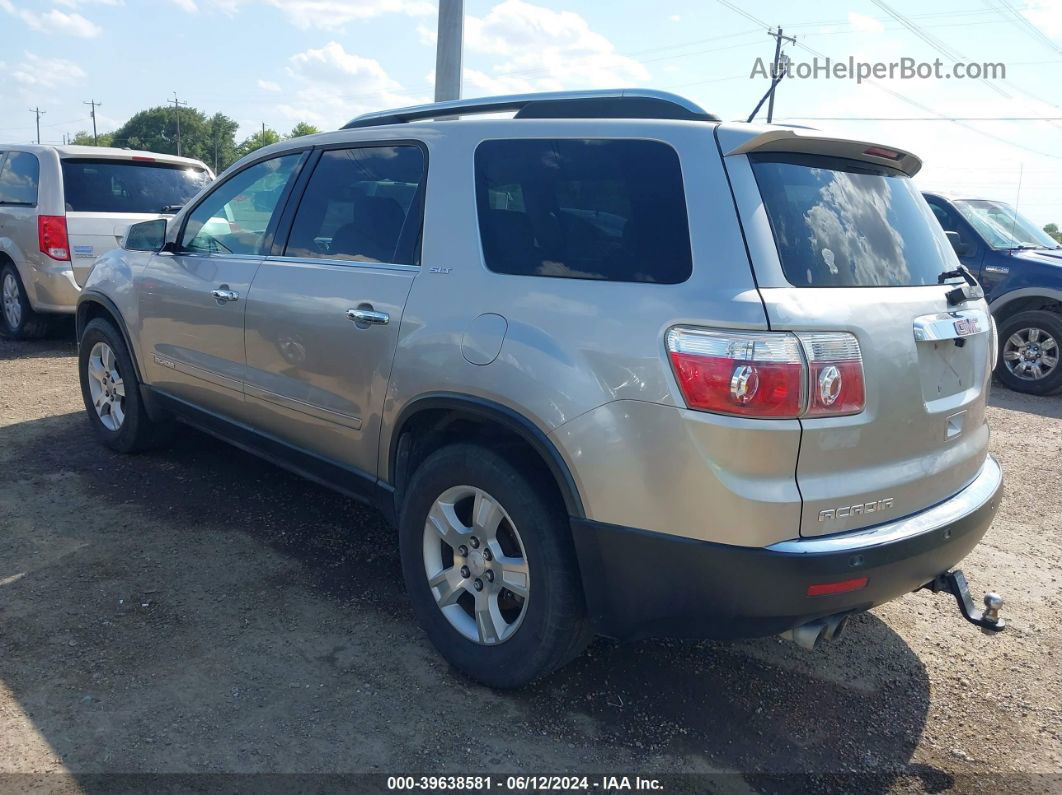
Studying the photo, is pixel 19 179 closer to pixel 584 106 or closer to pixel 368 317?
pixel 368 317

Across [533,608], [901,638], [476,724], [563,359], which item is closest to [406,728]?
[476,724]

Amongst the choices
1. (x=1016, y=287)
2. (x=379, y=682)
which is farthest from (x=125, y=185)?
(x=1016, y=287)

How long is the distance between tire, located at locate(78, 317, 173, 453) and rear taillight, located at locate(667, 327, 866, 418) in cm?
376

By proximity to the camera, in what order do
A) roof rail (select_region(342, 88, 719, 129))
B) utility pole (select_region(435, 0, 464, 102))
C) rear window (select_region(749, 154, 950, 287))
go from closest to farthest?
rear window (select_region(749, 154, 950, 287)), roof rail (select_region(342, 88, 719, 129)), utility pole (select_region(435, 0, 464, 102))

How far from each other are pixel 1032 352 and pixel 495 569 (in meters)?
7.69

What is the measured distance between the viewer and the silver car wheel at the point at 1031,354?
8.43 metres

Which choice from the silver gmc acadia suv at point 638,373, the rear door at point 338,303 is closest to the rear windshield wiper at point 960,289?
the silver gmc acadia suv at point 638,373

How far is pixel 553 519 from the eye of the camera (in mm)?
2705

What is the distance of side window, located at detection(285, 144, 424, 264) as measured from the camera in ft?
11.1

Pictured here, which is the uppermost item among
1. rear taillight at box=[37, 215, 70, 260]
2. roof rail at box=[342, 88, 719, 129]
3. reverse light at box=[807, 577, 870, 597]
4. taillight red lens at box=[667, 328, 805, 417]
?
roof rail at box=[342, 88, 719, 129]

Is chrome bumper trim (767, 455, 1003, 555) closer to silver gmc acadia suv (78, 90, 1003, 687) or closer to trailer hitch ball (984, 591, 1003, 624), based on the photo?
silver gmc acadia suv (78, 90, 1003, 687)

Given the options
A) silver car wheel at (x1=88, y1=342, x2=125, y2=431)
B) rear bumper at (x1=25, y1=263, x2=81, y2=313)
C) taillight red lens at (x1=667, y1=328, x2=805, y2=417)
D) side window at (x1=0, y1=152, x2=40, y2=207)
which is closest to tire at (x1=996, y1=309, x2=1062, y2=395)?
taillight red lens at (x1=667, y1=328, x2=805, y2=417)

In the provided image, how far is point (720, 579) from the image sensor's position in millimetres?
2402

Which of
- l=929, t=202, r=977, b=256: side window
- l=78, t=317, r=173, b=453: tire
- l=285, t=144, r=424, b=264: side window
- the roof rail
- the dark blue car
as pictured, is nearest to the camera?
the roof rail
